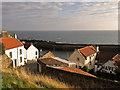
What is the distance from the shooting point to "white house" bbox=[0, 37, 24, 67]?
21.9 metres

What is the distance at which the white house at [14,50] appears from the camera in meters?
21.9

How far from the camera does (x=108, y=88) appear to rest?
6.80 metres

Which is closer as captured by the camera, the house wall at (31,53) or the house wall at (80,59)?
the house wall at (80,59)

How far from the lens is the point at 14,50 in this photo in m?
23.2

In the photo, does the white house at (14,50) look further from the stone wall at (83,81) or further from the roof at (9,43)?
the stone wall at (83,81)

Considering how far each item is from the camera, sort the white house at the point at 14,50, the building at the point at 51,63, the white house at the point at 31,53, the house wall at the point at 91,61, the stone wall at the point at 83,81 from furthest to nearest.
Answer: the white house at the point at 31,53 < the house wall at the point at 91,61 < the white house at the point at 14,50 < the building at the point at 51,63 < the stone wall at the point at 83,81

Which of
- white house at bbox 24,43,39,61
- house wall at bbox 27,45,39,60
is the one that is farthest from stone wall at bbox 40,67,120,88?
house wall at bbox 27,45,39,60

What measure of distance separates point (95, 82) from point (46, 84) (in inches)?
119

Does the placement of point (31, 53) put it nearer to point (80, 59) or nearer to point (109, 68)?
point (80, 59)

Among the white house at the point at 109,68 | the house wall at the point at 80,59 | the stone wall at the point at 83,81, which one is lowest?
the white house at the point at 109,68

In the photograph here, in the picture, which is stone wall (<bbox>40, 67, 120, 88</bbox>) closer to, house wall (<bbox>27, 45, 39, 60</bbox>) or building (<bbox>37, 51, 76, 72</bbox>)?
building (<bbox>37, 51, 76, 72</bbox>)

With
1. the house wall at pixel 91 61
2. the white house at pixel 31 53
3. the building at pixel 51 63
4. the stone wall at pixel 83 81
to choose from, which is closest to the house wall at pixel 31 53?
the white house at pixel 31 53

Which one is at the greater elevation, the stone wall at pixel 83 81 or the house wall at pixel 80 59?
the stone wall at pixel 83 81

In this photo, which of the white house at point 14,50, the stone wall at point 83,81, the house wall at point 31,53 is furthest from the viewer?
the house wall at point 31,53
